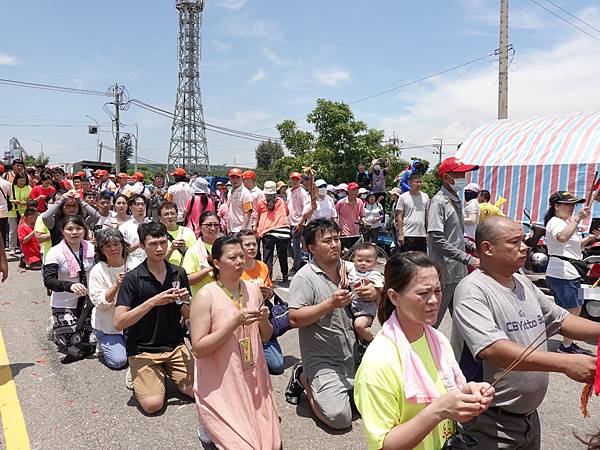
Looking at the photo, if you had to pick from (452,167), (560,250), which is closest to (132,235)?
(452,167)

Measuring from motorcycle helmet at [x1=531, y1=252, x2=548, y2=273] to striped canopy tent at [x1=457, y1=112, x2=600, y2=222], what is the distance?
2094 mm

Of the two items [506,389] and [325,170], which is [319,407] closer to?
[506,389]

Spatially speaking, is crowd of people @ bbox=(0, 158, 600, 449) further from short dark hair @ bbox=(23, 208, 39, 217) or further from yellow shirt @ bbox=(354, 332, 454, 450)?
short dark hair @ bbox=(23, 208, 39, 217)

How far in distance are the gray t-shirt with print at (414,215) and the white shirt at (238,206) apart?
2.53 meters

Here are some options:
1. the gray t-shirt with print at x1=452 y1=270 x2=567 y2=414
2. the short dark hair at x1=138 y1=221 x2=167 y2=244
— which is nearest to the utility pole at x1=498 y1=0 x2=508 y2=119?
the short dark hair at x1=138 y1=221 x2=167 y2=244

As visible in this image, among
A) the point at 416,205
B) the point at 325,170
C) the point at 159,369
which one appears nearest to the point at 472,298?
the point at 159,369

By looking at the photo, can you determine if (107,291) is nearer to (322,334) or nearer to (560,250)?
(322,334)

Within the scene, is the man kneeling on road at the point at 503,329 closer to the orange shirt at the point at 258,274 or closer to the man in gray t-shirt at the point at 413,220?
the orange shirt at the point at 258,274

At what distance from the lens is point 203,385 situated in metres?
3.29

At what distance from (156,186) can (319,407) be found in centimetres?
1010

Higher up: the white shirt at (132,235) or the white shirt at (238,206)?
the white shirt at (238,206)

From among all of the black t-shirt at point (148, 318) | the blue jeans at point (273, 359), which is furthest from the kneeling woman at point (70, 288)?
the blue jeans at point (273, 359)

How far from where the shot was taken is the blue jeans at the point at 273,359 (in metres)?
4.72

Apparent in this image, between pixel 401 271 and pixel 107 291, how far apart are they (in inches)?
141
